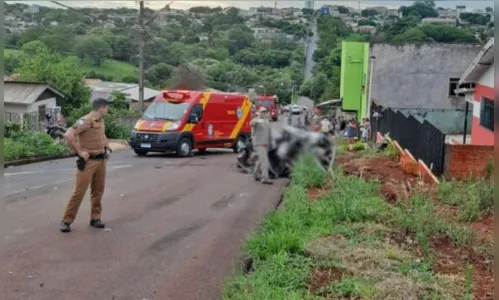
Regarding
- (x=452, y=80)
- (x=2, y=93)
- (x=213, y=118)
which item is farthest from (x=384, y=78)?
(x=2, y=93)

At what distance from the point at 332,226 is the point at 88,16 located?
12.5 ft

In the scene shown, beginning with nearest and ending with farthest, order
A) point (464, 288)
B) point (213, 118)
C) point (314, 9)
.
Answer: point (314, 9) < point (464, 288) < point (213, 118)

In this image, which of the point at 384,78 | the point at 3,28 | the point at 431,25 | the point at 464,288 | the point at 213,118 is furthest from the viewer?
the point at 384,78

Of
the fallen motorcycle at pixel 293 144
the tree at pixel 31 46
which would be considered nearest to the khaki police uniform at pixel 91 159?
the tree at pixel 31 46

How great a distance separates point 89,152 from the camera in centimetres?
866

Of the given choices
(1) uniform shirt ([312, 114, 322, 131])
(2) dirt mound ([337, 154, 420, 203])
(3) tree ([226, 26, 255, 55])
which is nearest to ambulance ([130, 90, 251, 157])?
(2) dirt mound ([337, 154, 420, 203])

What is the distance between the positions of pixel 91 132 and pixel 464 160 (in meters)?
7.52

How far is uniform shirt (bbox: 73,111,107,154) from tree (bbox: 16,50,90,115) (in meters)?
22.4

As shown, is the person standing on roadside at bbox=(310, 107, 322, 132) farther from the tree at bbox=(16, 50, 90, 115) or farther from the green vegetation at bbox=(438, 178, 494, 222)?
the tree at bbox=(16, 50, 90, 115)

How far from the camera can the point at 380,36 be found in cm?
661

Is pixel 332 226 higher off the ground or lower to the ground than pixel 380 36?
lower

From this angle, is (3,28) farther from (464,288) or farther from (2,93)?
(464,288)

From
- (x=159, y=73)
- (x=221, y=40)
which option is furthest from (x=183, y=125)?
(x=221, y=40)

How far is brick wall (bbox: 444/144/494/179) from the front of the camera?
507 inches
